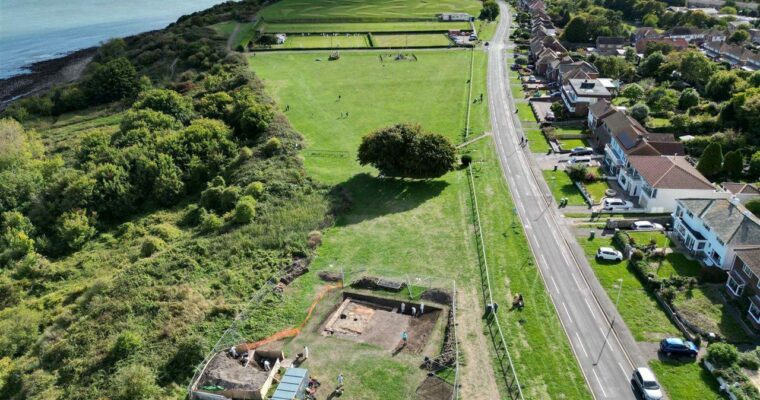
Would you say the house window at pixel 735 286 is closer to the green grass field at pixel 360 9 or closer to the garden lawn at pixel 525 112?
the garden lawn at pixel 525 112

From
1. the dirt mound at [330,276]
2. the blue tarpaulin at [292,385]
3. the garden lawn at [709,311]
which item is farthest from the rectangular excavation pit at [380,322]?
the garden lawn at [709,311]

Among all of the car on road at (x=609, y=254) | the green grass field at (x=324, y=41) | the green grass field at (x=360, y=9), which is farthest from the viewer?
the green grass field at (x=360, y=9)

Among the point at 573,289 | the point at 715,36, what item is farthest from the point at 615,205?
the point at 715,36

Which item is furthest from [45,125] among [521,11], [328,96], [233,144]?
[521,11]

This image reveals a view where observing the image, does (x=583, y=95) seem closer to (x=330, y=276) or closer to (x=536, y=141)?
(x=536, y=141)

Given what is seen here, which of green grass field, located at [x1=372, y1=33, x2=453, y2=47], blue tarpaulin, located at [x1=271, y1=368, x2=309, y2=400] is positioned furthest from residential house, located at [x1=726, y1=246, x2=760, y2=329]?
green grass field, located at [x1=372, y1=33, x2=453, y2=47]

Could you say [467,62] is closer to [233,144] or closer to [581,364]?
[233,144]

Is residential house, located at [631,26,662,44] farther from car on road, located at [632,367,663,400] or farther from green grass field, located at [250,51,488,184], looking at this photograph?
car on road, located at [632,367,663,400]
